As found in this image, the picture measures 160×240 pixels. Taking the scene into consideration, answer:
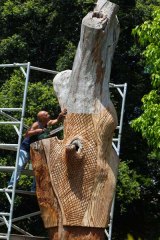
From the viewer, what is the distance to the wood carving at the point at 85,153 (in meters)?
7.01

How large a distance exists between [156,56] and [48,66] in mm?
5206

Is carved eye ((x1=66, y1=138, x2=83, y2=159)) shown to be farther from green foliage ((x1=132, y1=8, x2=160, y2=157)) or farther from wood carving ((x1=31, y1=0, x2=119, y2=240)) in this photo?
green foliage ((x1=132, y1=8, x2=160, y2=157))

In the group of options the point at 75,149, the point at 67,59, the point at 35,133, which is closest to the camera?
the point at 75,149

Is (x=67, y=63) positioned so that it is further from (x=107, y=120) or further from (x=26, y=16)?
(x=107, y=120)

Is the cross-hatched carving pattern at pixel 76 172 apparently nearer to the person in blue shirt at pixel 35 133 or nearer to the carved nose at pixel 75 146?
the carved nose at pixel 75 146

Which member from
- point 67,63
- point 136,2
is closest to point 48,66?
point 67,63

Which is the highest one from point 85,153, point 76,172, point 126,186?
point 85,153

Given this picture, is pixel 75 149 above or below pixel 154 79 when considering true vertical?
above

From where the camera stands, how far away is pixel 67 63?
16.3 m

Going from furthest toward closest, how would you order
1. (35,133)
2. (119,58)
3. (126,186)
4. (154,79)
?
1. (119,58)
2. (126,186)
3. (154,79)
4. (35,133)

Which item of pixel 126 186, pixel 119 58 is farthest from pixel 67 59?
pixel 126 186

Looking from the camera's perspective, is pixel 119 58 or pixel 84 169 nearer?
pixel 84 169

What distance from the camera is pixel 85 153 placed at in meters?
7.02

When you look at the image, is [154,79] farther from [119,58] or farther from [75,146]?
[75,146]
